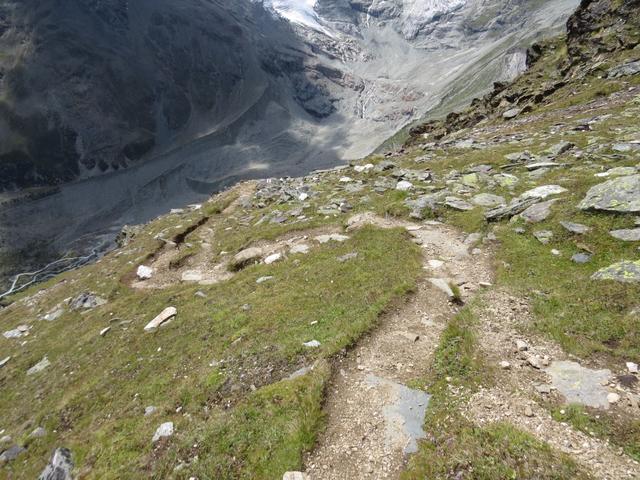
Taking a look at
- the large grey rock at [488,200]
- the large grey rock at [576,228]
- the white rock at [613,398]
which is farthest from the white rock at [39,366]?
the large grey rock at [576,228]

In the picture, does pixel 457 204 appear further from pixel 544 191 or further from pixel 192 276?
pixel 192 276

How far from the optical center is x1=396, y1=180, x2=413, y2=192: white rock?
25.8 metres

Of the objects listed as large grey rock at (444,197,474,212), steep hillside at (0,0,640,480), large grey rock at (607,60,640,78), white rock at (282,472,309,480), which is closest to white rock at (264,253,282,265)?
steep hillside at (0,0,640,480)

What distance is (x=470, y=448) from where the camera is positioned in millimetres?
7262

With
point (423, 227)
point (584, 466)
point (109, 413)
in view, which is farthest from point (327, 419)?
point (423, 227)

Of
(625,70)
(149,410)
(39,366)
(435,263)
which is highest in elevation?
(625,70)

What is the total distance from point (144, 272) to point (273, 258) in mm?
12153

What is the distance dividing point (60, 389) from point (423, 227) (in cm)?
1928

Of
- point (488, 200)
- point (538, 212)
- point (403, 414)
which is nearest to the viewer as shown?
point (403, 414)

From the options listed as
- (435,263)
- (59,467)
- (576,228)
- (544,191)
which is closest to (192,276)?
(59,467)

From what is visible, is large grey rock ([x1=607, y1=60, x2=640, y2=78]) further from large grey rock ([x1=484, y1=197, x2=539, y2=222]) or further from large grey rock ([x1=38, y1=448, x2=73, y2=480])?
large grey rock ([x1=38, y1=448, x2=73, y2=480])

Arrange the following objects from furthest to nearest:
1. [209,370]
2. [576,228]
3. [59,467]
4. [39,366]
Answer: [39,366] < [576,228] < [209,370] < [59,467]

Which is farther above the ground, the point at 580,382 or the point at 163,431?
the point at 580,382

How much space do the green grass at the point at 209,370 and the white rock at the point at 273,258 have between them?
91 centimetres
